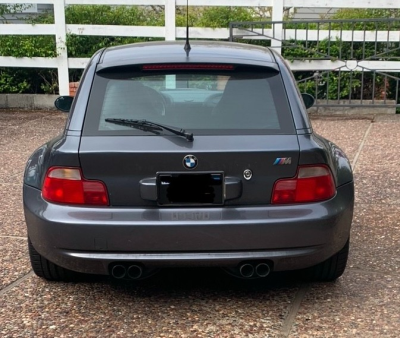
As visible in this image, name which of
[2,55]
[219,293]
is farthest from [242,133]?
[2,55]

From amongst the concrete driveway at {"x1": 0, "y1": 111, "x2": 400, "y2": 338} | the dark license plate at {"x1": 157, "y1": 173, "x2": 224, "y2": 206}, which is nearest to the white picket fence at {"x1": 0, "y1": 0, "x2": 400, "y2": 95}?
the concrete driveway at {"x1": 0, "y1": 111, "x2": 400, "y2": 338}

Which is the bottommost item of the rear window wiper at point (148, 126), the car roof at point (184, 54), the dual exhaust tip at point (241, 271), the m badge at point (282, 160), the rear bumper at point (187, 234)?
the dual exhaust tip at point (241, 271)

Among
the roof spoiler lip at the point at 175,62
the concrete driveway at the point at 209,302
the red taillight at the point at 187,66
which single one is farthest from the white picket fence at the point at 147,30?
the red taillight at the point at 187,66

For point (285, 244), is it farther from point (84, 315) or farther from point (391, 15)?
point (391, 15)

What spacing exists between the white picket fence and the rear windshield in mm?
8195

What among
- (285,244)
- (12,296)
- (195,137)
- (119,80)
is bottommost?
(12,296)

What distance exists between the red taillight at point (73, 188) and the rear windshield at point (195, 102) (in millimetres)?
257

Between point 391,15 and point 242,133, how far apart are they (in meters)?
10.1

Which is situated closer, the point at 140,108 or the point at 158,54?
the point at 140,108

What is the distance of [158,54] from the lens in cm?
413

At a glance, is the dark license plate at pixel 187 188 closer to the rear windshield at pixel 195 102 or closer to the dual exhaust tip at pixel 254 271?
the rear windshield at pixel 195 102

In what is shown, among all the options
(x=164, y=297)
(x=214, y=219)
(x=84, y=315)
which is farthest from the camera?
(x=164, y=297)

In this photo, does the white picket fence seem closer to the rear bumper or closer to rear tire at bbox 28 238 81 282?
rear tire at bbox 28 238 81 282

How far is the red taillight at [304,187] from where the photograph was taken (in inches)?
142
